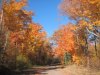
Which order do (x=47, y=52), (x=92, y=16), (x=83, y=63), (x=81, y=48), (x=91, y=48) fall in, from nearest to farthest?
(x=92, y=16) → (x=83, y=63) → (x=81, y=48) → (x=91, y=48) → (x=47, y=52)

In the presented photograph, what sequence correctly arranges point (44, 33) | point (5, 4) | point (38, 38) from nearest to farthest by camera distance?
point (5, 4) < point (38, 38) < point (44, 33)

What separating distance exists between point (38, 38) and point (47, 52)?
82.0 ft

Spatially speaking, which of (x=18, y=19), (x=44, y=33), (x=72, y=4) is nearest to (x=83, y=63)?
(x=18, y=19)

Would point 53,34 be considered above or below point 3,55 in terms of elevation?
above

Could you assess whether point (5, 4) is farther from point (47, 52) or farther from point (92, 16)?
point (47, 52)

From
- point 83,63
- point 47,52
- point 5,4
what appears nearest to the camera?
point 5,4

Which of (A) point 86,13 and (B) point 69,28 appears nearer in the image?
(A) point 86,13

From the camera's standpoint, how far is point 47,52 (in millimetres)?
91500

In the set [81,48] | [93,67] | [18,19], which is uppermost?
[18,19]

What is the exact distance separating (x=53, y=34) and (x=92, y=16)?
51.6m

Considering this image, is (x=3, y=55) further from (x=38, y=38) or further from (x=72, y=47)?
(x=38, y=38)

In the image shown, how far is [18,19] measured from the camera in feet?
123

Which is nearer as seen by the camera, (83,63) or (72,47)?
(83,63)

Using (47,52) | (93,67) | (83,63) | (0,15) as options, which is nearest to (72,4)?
(93,67)
